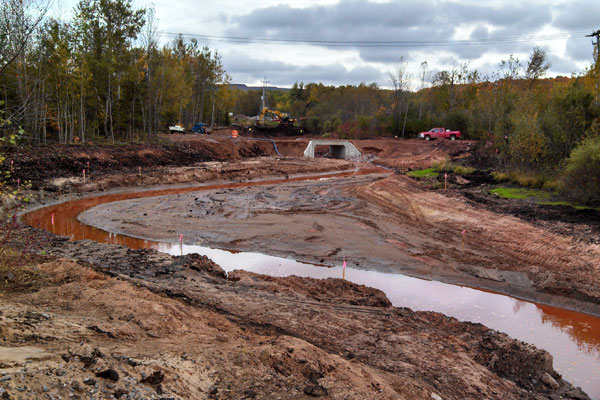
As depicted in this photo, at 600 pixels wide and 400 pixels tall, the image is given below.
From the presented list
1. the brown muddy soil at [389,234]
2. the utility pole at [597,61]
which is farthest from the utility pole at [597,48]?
the brown muddy soil at [389,234]

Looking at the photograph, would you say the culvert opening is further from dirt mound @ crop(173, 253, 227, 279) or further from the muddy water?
dirt mound @ crop(173, 253, 227, 279)

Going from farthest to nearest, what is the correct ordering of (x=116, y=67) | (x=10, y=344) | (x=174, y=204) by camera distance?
(x=116, y=67), (x=174, y=204), (x=10, y=344)

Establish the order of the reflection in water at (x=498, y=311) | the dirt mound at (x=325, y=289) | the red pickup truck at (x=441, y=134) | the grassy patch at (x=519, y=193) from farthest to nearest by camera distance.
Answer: the red pickup truck at (x=441, y=134)
the grassy patch at (x=519, y=193)
the dirt mound at (x=325, y=289)
the reflection in water at (x=498, y=311)

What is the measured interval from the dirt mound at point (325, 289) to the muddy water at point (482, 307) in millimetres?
1652

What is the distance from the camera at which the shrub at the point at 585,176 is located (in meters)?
20.5

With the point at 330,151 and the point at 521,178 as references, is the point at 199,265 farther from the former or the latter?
the point at 330,151

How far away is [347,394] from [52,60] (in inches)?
1311

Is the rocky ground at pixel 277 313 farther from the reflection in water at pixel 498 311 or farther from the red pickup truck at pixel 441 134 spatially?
the red pickup truck at pixel 441 134

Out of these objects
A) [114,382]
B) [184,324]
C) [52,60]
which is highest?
[52,60]

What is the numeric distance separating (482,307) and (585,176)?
39.1 feet

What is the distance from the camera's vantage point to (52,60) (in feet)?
103

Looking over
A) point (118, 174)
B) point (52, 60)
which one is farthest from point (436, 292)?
point (52, 60)

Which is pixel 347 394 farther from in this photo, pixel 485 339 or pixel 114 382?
pixel 485 339

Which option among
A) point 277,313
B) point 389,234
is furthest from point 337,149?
point 277,313
